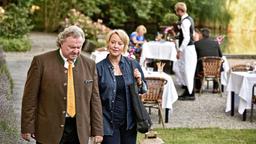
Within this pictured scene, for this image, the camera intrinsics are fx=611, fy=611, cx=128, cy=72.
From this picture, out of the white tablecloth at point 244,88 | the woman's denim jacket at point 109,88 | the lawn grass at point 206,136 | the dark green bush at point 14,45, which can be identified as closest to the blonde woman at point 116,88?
the woman's denim jacket at point 109,88

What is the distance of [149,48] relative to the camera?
13.8 meters

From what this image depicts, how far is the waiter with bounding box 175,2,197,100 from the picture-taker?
10633mm

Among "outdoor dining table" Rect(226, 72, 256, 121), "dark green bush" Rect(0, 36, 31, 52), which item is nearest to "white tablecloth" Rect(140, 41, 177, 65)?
"outdoor dining table" Rect(226, 72, 256, 121)

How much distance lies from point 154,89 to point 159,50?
214 inches

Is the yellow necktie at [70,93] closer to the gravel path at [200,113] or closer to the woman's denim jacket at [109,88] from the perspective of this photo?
the woman's denim jacket at [109,88]

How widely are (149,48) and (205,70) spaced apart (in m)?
2.51

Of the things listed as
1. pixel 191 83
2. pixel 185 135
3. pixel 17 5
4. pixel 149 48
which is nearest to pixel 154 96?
pixel 185 135

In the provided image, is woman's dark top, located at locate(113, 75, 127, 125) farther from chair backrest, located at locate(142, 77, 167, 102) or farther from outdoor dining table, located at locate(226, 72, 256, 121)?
outdoor dining table, located at locate(226, 72, 256, 121)

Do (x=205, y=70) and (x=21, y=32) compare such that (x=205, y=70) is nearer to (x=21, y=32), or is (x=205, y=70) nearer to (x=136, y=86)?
(x=136, y=86)

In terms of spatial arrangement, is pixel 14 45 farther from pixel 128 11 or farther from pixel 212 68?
pixel 128 11

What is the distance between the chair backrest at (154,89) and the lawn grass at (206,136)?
536mm

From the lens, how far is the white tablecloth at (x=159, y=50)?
13.6 meters

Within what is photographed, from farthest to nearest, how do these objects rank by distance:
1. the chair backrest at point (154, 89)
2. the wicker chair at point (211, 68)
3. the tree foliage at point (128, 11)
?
the tree foliage at point (128, 11), the wicker chair at point (211, 68), the chair backrest at point (154, 89)

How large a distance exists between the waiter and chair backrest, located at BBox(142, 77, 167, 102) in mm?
2431
